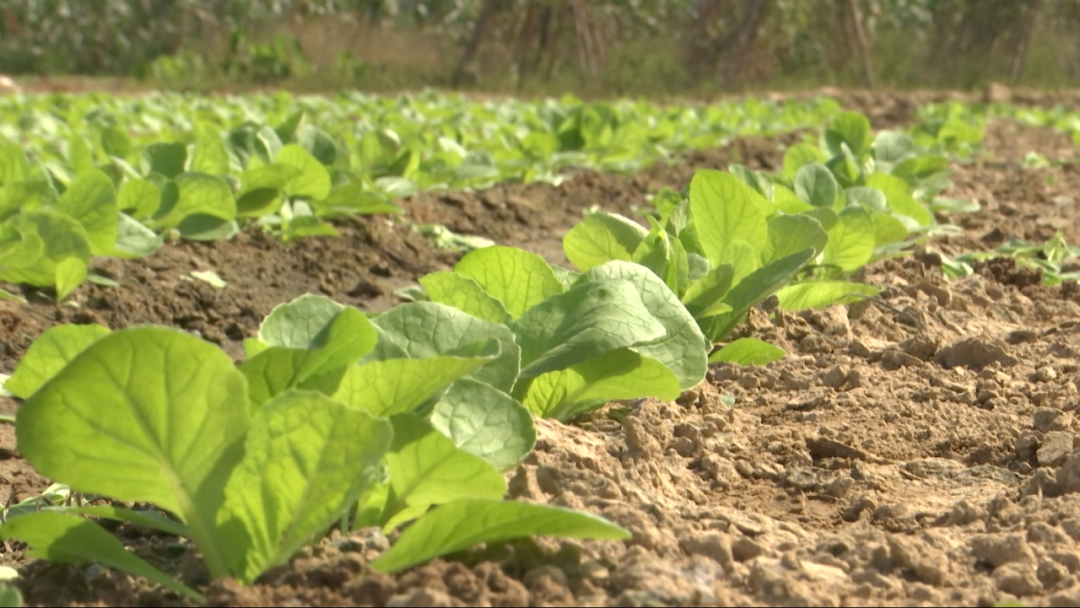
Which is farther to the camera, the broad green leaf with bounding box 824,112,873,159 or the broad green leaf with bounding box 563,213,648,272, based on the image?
the broad green leaf with bounding box 824,112,873,159

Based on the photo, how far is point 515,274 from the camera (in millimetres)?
1879

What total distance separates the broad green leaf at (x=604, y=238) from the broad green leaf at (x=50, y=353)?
1066 mm

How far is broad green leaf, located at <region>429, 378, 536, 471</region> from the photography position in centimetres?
139

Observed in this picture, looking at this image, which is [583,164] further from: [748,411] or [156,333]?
[156,333]

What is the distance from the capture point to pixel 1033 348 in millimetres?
2402

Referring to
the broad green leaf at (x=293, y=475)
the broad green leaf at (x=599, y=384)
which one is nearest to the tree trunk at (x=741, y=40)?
the broad green leaf at (x=599, y=384)

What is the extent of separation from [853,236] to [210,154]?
2185 mm

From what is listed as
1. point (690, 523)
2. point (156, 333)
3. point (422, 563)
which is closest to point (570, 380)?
point (690, 523)

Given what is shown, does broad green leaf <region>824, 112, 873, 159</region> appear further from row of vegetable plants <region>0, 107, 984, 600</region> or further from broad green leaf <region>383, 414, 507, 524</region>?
broad green leaf <region>383, 414, 507, 524</region>

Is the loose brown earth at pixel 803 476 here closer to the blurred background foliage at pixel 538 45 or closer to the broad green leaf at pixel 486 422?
the broad green leaf at pixel 486 422

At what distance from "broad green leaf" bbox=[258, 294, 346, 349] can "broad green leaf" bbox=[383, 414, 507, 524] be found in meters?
0.21

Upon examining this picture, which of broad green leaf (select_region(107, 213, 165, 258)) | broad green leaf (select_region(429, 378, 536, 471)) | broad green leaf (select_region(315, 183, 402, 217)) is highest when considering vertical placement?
broad green leaf (select_region(429, 378, 536, 471))

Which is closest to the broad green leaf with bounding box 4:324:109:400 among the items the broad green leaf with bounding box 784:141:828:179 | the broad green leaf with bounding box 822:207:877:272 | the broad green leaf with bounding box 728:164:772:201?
the broad green leaf with bounding box 822:207:877:272

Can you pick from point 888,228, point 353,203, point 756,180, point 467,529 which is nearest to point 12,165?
point 353,203
